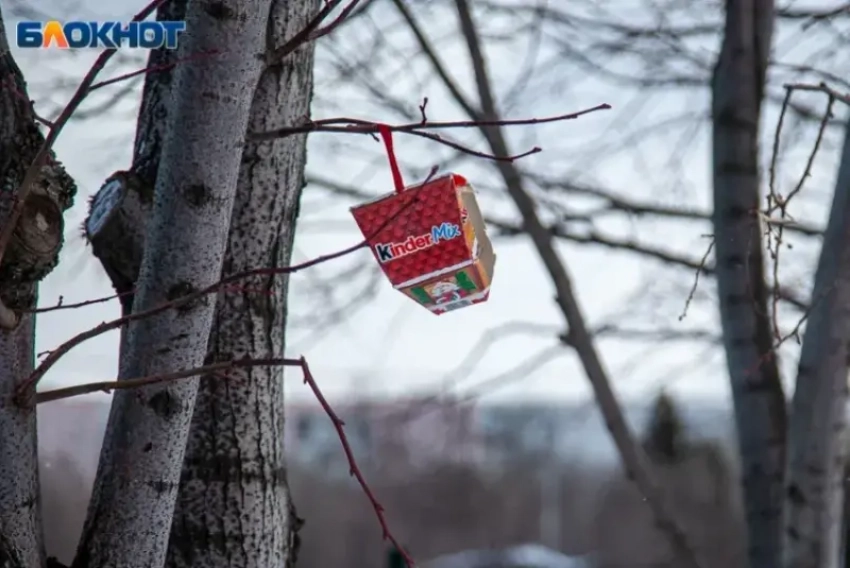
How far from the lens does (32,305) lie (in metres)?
1.88

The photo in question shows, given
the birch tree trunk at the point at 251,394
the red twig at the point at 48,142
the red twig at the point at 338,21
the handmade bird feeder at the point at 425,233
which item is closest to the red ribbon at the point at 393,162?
the handmade bird feeder at the point at 425,233

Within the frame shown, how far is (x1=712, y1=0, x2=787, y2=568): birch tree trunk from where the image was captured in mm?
3461

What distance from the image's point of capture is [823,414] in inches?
121

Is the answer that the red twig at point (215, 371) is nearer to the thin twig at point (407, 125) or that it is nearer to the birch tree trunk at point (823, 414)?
the thin twig at point (407, 125)

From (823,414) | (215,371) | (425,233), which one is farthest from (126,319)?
(823,414)

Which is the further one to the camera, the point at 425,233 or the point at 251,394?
the point at 251,394

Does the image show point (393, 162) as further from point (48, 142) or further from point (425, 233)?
point (48, 142)

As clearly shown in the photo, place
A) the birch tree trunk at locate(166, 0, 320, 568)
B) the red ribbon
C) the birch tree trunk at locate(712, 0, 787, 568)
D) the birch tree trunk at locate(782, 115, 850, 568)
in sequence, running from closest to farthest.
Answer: the red ribbon, the birch tree trunk at locate(166, 0, 320, 568), the birch tree trunk at locate(782, 115, 850, 568), the birch tree trunk at locate(712, 0, 787, 568)

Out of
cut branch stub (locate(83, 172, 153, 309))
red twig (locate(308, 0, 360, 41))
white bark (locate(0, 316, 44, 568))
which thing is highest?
red twig (locate(308, 0, 360, 41))

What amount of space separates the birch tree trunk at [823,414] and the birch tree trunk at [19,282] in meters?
2.07

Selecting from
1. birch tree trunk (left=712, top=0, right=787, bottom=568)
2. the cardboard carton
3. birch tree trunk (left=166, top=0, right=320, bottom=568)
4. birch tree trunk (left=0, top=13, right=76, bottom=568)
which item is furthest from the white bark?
birch tree trunk (left=712, top=0, right=787, bottom=568)

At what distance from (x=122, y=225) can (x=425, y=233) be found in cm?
68

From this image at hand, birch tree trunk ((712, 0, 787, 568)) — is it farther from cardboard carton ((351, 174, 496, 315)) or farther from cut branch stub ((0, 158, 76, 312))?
cut branch stub ((0, 158, 76, 312))

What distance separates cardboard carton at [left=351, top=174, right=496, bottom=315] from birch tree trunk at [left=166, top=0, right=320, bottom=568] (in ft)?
1.10
